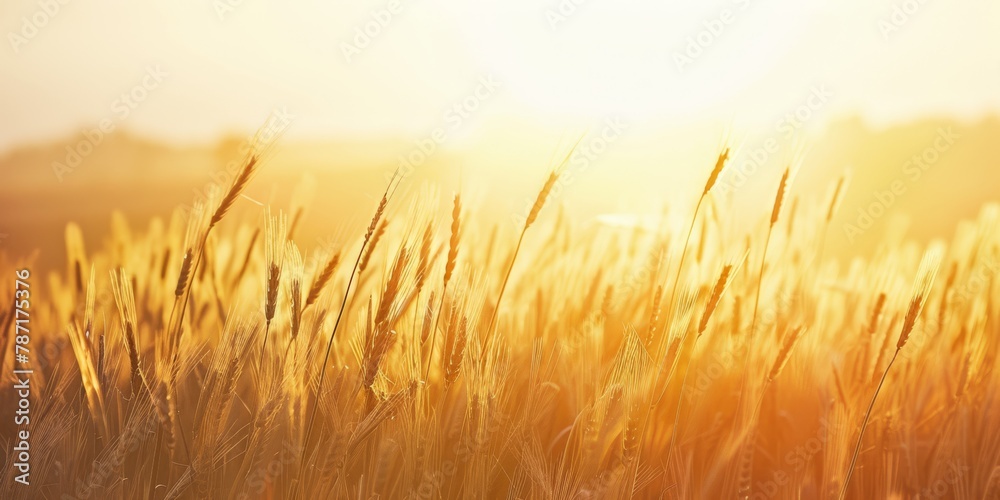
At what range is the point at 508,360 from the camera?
1.09 m

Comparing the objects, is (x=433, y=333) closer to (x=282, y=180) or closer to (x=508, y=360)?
(x=508, y=360)

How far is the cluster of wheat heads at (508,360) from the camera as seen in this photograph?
97 centimetres

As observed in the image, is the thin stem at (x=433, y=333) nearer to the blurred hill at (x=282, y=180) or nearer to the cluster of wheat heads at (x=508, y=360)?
the cluster of wheat heads at (x=508, y=360)

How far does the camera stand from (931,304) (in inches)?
49.6

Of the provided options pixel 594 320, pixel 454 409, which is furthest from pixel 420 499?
pixel 594 320

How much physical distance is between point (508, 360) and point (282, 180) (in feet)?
1.76

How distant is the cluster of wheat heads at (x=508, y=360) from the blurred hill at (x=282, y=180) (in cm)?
4

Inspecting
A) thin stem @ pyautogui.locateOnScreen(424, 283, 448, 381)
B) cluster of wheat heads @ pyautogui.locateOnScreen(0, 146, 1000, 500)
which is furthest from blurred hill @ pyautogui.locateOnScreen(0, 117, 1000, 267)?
thin stem @ pyautogui.locateOnScreen(424, 283, 448, 381)

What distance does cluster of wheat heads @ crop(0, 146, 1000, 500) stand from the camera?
0.97m

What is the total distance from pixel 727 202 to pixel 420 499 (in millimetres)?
800

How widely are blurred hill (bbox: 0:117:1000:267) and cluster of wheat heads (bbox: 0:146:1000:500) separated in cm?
4

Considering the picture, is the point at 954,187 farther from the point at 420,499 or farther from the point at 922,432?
the point at 420,499

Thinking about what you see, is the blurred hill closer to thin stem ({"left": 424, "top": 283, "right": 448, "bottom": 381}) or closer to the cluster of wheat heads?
the cluster of wheat heads

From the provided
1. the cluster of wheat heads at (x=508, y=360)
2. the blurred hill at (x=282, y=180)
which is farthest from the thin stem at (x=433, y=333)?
the blurred hill at (x=282, y=180)
